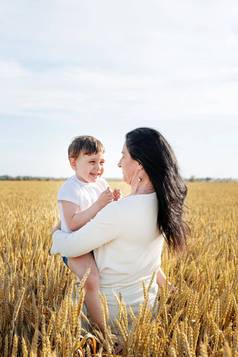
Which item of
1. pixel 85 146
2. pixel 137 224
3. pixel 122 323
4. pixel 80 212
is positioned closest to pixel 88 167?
pixel 85 146

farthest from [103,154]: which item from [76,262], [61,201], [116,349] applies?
[116,349]

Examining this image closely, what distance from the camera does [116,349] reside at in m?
2.12

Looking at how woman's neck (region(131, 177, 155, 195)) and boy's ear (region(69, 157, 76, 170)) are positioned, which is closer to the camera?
woman's neck (region(131, 177, 155, 195))

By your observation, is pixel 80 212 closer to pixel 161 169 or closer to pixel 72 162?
pixel 161 169

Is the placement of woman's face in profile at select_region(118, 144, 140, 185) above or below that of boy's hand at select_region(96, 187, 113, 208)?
above

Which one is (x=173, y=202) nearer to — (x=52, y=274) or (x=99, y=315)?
(x=99, y=315)

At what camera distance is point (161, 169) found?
7.98 ft

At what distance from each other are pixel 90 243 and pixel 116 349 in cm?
55

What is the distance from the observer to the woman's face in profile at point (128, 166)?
97.1 inches

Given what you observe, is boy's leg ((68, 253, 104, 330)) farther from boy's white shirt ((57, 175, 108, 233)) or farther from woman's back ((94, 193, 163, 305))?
boy's white shirt ((57, 175, 108, 233))

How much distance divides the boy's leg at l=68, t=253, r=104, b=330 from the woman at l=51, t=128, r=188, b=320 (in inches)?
2.0

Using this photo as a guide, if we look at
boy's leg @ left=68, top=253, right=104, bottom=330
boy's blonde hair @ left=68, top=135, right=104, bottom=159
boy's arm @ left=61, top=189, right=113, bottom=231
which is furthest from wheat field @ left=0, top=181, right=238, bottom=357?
boy's blonde hair @ left=68, top=135, right=104, bottom=159

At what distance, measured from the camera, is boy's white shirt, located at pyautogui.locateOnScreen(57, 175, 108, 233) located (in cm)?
311

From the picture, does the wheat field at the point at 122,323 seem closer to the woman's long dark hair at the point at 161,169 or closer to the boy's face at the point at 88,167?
the woman's long dark hair at the point at 161,169
